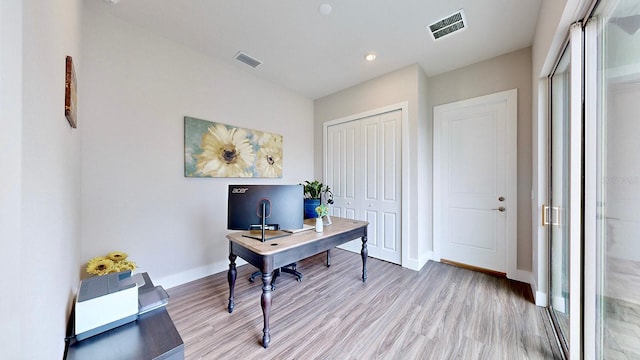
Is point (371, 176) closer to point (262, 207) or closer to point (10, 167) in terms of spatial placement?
point (262, 207)

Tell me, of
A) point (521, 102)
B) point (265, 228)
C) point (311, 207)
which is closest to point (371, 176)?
point (311, 207)

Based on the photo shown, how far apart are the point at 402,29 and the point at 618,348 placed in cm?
281

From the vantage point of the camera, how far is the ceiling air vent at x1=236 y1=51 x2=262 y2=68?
113 inches

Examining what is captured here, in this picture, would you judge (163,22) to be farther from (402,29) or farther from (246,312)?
(246,312)

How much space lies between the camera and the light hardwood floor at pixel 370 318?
1.63 metres

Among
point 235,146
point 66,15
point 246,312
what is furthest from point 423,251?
point 66,15

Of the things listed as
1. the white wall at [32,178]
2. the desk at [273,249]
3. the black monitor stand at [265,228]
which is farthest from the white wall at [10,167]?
the black monitor stand at [265,228]

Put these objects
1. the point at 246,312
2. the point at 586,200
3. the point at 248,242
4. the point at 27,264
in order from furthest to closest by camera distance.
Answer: the point at 246,312
the point at 248,242
the point at 586,200
the point at 27,264

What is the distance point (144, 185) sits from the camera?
2.38 metres

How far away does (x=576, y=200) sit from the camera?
1.40 metres

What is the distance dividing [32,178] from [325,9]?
233 centimetres

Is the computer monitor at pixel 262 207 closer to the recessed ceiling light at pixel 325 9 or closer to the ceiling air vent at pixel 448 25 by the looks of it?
the recessed ceiling light at pixel 325 9

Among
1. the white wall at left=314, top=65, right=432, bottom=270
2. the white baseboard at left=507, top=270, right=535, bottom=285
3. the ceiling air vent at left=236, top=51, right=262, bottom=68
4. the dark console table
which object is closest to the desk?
the dark console table

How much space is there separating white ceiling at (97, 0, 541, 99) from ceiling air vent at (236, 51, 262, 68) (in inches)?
3.0
